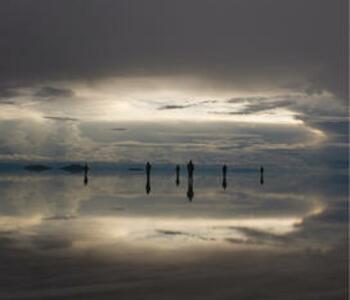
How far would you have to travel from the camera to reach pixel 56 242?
1998cm

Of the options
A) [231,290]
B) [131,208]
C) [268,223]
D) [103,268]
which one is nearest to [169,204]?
[131,208]

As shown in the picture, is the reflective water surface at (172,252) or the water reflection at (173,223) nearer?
the reflective water surface at (172,252)

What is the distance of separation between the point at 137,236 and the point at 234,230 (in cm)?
409

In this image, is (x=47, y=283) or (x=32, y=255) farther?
(x=32, y=255)

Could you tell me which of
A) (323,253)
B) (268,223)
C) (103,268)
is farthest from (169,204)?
(103,268)

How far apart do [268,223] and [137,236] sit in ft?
22.6

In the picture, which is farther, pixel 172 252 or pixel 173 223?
pixel 173 223

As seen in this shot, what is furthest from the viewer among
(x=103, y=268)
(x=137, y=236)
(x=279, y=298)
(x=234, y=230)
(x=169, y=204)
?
(x=169, y=204)

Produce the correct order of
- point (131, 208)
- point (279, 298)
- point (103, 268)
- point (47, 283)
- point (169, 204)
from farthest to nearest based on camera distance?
point (169, 204)
point (131, 208)
point (103, 268)
point (47, 283)
point (279, 298)

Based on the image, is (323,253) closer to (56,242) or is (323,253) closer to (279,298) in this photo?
(279,298)

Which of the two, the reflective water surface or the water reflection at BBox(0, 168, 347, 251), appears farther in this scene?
the water reflection at BBox(0, 168, 347, 251)

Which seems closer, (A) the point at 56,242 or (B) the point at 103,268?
(B) the point at 103,268

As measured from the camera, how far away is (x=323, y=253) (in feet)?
58.7

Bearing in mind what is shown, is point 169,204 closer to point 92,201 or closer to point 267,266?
point 92,201
